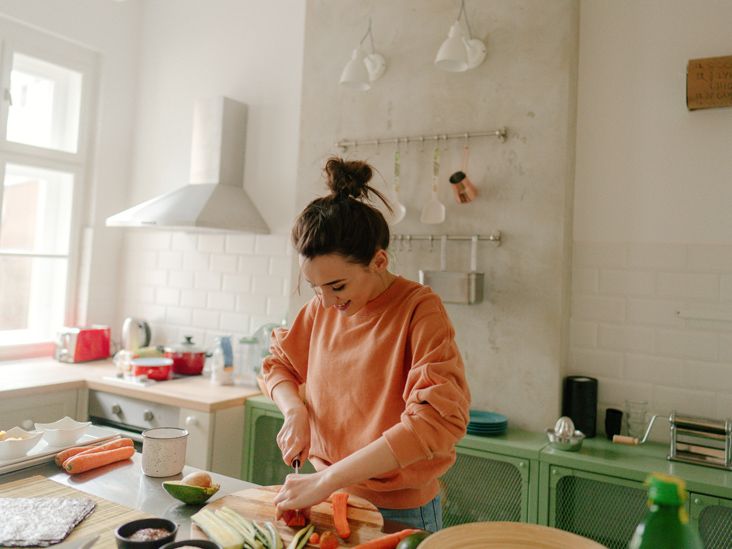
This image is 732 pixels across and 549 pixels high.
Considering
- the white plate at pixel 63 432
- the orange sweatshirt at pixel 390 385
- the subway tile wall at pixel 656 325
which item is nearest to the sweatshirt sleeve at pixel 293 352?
the orange sweatshirt at pixel 390 385

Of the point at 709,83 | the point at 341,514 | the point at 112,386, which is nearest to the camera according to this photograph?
the point at 341,514

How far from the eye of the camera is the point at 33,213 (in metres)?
3.88

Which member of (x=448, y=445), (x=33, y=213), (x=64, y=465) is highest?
(x=33, y=213)

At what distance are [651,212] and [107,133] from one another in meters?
3.39

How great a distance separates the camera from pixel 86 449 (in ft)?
5.25

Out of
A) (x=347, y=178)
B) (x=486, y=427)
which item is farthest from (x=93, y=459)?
(x=486, y=427)

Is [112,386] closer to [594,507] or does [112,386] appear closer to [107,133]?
[107,133]

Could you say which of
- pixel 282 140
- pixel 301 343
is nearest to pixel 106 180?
pixel 282 140

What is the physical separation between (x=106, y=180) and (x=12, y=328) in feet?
3.66

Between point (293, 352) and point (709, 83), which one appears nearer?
point (293, 352)

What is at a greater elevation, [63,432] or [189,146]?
[189,146]

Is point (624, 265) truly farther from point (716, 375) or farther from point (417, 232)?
point (417, 232)

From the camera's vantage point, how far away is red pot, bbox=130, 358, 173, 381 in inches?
123

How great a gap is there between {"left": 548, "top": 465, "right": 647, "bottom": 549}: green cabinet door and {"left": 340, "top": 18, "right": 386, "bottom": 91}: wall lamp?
1833mm
